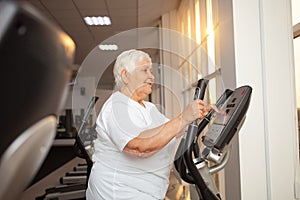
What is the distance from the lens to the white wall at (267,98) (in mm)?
1984

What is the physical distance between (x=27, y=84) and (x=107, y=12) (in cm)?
519

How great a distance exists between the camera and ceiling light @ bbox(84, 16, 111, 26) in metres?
5.74

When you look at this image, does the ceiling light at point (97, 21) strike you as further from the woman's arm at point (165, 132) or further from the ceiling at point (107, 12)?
the woman's arm at point (165, 132)

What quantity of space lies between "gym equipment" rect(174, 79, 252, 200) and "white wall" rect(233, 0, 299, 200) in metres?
0.45

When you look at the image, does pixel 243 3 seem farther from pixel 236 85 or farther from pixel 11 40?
pixel 11 40

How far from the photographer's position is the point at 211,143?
1431 mm

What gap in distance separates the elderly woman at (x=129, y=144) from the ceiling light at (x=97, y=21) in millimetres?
4124

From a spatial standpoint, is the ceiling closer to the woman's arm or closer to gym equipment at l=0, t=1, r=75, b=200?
the woman's arm

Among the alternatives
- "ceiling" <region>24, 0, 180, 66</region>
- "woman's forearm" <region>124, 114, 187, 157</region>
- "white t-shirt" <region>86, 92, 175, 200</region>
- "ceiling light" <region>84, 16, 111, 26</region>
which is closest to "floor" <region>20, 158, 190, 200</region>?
"white t-shirt" <region>86, 92, 175, 200</region>

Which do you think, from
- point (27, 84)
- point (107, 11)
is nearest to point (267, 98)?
point (27, 84)

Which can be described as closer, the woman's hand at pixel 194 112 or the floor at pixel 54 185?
the woman's hand at pixel 194 112

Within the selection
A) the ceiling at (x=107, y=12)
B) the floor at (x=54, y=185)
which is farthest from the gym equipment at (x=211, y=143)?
the ceiling at (x=107, y=12)

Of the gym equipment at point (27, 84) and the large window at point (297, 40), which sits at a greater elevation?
the large window at point (297, 40)

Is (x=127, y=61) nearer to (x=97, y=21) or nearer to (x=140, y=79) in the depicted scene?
(x=140, y=79)
